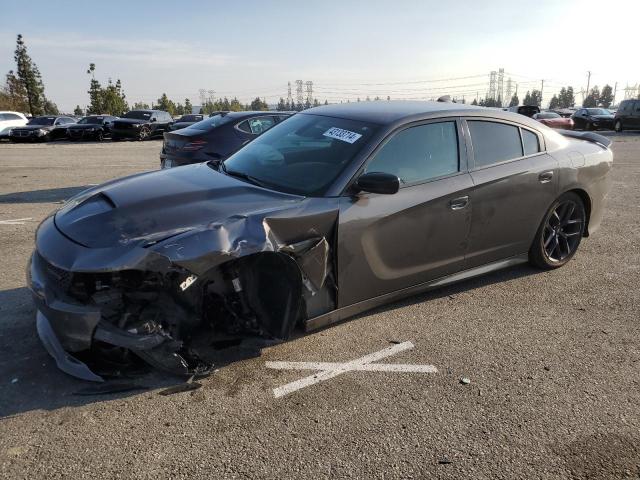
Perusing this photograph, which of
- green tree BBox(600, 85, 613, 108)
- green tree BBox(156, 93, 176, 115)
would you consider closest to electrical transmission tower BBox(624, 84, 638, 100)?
green tree BBox(600, 85, 613, 108)

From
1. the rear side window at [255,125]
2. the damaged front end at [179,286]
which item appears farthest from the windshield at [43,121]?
the damaged front end at [179,286]

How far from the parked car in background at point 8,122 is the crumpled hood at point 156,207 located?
27041 mm

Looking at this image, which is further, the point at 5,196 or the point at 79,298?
the point at 5,196

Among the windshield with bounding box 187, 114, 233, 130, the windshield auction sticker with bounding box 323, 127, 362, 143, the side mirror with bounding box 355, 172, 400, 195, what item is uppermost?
the windshield with bounding box 187, 114, 233, 130

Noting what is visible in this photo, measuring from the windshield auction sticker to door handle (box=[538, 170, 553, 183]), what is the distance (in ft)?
6.27

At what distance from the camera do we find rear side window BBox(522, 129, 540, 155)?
15.3 ft

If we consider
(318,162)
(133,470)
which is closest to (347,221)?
(318,162)

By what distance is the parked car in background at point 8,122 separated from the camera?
2610 centimetres

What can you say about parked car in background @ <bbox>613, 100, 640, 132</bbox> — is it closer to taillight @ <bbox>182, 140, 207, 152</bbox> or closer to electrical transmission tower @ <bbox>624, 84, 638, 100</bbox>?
taillight @ <bbox>182, 140, 207, 152</bbox>

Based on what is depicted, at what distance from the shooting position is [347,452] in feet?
8.26

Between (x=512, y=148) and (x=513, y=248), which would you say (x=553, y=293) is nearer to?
(x=513, y=248)

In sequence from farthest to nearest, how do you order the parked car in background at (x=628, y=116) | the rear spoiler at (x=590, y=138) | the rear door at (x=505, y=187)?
the parked car in background at (x=628, y=116)
the rear spoiler at (x=590, y=138)
the rear door at (x=505, y=187)

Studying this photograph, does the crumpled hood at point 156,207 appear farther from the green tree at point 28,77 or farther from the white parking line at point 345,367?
the green tree at point 28,77

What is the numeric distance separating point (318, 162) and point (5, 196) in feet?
24.5
